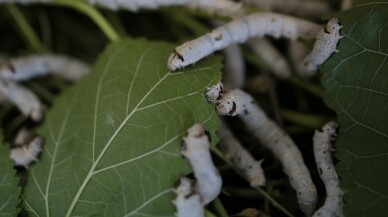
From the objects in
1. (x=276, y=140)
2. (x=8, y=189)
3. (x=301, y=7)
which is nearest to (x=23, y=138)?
(x=8, y=189)

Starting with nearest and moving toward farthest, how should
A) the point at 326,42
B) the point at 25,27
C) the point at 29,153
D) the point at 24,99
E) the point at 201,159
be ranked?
the point at 201,159, the point at 326,42, the point at 29,153, the point at 24,99, the point at 25,27

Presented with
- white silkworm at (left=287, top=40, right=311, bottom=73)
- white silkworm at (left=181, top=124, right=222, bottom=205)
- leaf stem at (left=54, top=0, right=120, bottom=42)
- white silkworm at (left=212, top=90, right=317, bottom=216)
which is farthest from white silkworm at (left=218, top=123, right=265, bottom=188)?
leaf stem at (left=54, top=0, right=120, bottom=42)

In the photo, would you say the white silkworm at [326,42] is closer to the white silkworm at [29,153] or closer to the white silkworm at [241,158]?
the white silkworm at [241,158]

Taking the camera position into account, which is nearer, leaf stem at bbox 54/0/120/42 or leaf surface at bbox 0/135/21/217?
leaf surface at bbox 0/135/21/217

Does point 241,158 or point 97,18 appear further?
point 97,18

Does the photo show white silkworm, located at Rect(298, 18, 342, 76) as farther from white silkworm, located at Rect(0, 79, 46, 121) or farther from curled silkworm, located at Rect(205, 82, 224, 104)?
white silkworm, located at Rect(0, 79, 46, 121)

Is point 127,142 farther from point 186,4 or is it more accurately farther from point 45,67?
point 45,67

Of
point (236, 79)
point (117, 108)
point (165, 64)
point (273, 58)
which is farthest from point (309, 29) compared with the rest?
point (117, 108)
